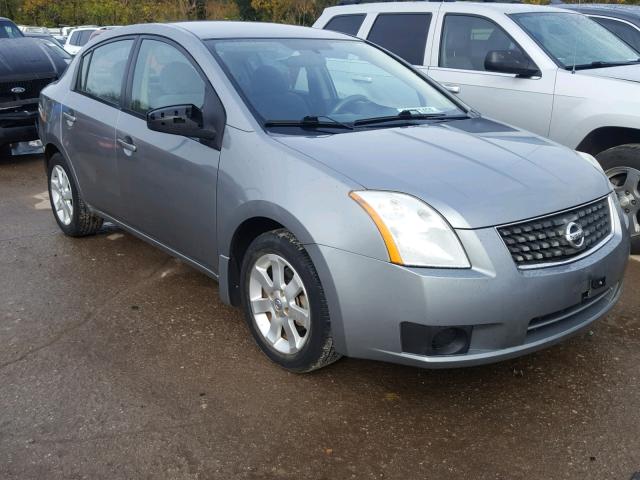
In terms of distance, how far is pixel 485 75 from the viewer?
5.97 metres

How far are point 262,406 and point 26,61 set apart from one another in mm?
7050

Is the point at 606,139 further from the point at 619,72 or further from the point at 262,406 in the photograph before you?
the point at 262,406

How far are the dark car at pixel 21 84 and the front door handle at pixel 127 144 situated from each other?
14.7ft

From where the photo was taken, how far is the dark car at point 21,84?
324 inches

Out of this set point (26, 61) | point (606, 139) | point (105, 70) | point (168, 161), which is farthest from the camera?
point (26, 61)

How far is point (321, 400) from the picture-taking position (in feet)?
10.7

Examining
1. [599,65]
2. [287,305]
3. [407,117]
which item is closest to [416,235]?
[287,305]

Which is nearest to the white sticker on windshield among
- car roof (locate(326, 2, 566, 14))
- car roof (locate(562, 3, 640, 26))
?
car roof (locate(326, 2, 566, 14))

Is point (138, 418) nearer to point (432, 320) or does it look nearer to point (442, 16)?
point (432, 320)

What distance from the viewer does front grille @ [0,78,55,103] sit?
8.28 m

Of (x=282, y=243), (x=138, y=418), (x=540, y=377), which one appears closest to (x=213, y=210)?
(x=282, y=243)

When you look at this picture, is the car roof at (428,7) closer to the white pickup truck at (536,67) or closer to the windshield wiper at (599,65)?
the white pickup truck at (536,67)

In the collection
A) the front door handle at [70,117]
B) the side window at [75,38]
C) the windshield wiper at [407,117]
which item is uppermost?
the windshield wiper at [407,117]

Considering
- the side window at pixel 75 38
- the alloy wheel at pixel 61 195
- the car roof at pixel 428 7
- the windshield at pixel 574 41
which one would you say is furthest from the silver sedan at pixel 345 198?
the side window at pixel 75 38
